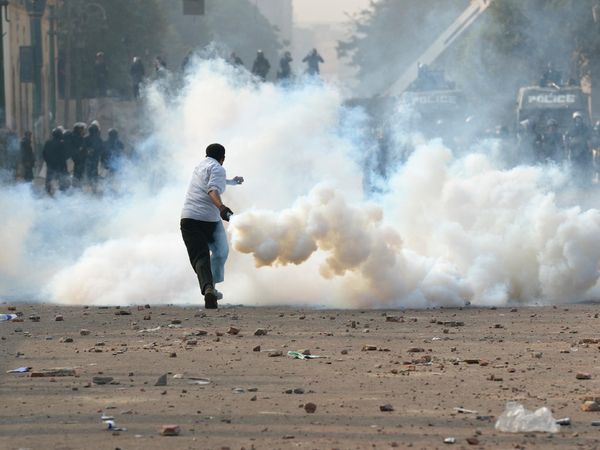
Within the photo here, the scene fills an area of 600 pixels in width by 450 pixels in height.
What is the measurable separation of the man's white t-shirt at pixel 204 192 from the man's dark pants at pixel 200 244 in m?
Answer: 0.06

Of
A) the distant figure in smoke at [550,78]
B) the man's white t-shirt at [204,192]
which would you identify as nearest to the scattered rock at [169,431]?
the man's white t-shirt at [204,192]

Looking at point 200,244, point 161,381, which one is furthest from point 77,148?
point 161,381

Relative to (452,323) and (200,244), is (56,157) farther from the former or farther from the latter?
(452,323)

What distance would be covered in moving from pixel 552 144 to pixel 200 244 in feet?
83.2

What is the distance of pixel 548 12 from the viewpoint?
6531 centimetres

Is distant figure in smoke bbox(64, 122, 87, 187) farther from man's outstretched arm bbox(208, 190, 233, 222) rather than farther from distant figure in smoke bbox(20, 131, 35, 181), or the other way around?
man's outstretched arm bbox(208, 190, 233, 222)

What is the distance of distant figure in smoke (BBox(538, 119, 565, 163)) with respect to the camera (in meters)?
38.2

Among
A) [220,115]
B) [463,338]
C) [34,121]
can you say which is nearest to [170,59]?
[34,121]

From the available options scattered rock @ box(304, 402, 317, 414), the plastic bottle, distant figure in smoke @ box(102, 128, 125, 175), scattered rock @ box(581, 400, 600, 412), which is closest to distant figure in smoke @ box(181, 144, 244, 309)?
the plastic bottle

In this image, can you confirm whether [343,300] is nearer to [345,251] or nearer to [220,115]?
[345,251]

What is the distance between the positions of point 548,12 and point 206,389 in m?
57.9

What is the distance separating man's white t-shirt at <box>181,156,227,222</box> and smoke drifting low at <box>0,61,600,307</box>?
38cm

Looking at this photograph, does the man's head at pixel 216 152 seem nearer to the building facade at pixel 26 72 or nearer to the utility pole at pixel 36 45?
the utility pole at pixel 36 45

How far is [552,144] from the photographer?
38625 mm
